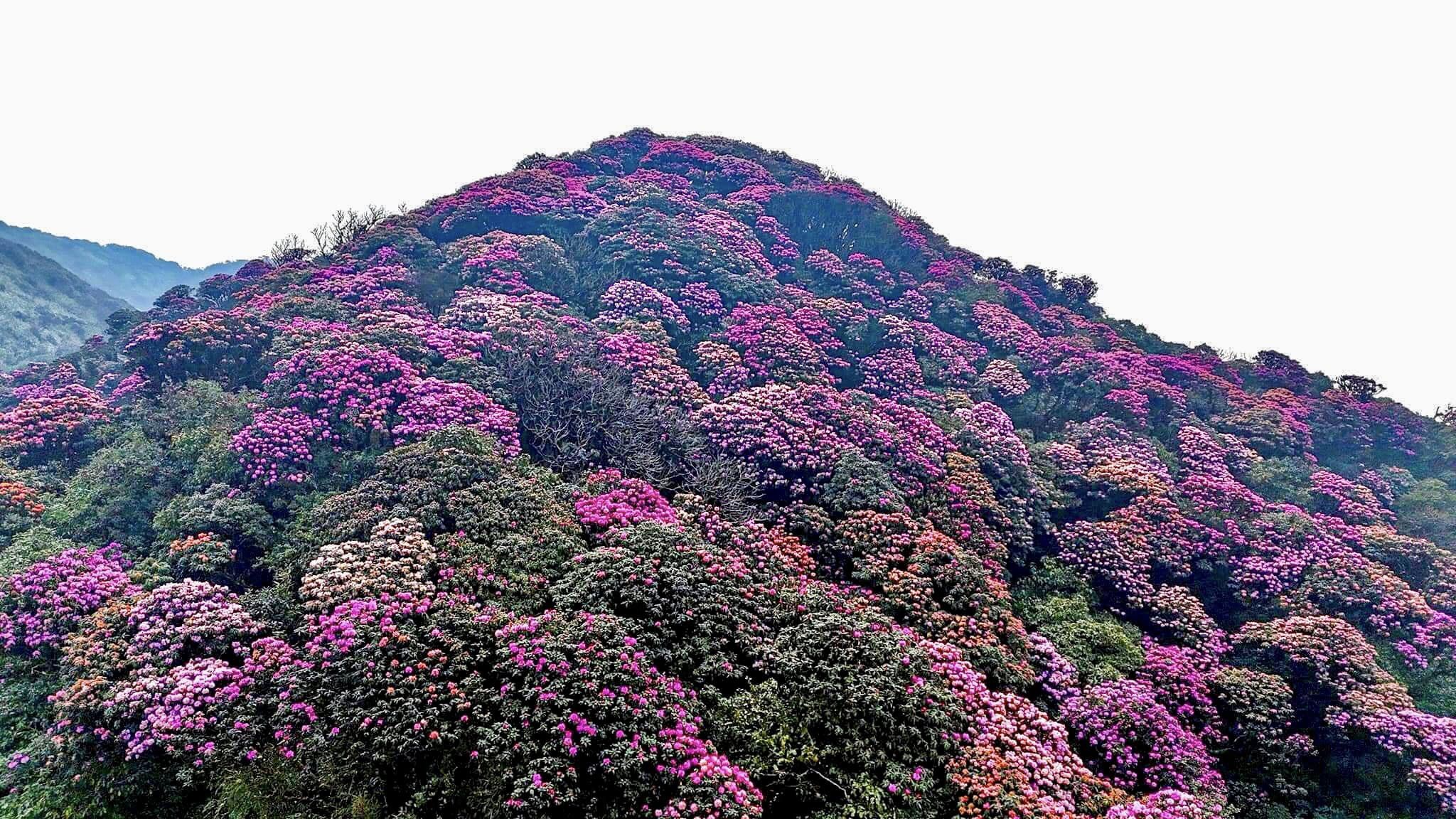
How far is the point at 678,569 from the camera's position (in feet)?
36.8

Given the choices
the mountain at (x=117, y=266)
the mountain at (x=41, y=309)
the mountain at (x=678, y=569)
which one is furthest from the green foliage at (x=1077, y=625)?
the mountain at (x=117, y=266)

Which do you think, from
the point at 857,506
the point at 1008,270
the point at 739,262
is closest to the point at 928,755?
the point at 857,506

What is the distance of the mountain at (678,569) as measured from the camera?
856 cm

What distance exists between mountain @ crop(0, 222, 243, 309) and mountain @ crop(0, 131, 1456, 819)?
71355 mm

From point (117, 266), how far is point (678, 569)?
107m

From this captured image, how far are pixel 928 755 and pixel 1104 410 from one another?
19942 millimetres

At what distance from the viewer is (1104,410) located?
24562 mm

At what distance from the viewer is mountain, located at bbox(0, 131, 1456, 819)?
8.56m

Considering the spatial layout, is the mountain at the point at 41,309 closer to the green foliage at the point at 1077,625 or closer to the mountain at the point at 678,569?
the mountain at the point at 678,569

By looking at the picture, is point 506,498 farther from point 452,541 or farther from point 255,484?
point 255,484

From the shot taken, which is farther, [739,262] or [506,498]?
[739,262]

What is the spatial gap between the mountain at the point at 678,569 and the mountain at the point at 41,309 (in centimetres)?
2502

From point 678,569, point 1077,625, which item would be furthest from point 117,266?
point 1077,625

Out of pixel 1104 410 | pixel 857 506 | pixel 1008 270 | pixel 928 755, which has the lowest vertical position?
pixel 928 755
